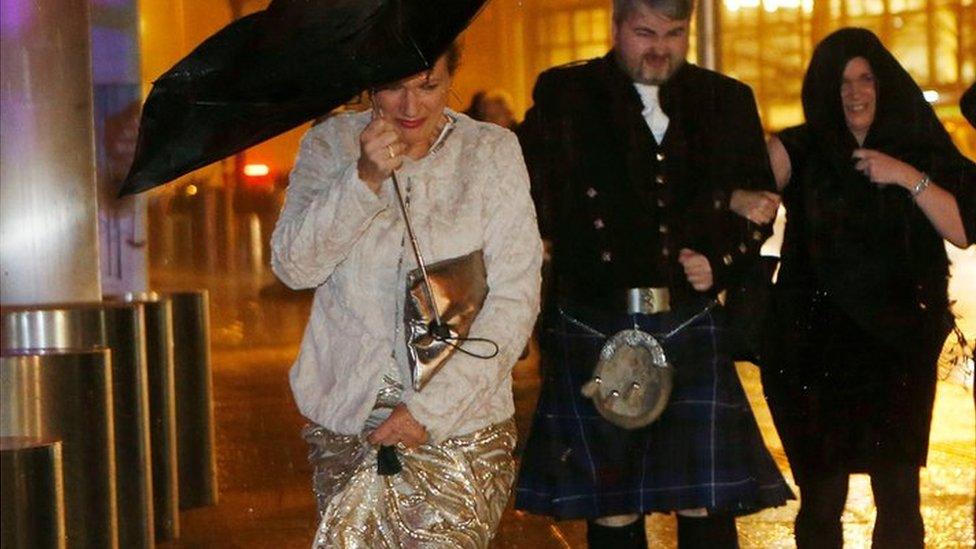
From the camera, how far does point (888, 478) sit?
5.96 metres

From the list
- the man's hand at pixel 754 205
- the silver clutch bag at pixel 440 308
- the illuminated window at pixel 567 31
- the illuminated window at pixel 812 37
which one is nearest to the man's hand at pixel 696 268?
the man's hand at pixel 754 205

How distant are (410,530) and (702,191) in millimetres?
1479

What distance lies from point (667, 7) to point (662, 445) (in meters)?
1.20

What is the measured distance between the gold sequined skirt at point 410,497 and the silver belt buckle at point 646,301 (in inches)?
35.8

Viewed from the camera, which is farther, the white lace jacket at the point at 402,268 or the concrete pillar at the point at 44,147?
the concrete pillar at the point at 44,147

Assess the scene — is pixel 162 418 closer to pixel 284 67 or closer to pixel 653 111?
pixel 653 111

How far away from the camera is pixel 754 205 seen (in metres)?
5.36

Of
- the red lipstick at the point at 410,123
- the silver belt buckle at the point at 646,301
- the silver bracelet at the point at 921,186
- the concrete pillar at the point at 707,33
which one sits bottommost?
the silver belt buckle at the point at 646,301

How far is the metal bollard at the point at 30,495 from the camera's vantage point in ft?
14.8

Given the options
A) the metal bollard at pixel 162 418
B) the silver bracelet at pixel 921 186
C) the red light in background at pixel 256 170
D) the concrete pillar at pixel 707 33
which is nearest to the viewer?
the silver bracelet at pixel 921 186

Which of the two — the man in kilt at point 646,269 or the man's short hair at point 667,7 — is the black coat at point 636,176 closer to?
the man in kilt at point 646,269

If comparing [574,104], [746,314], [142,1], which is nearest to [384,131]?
[574,104]

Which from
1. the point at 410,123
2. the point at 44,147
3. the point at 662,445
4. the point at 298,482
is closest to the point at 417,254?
the point at 410,123

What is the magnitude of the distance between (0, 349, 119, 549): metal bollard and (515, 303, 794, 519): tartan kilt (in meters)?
1.19
